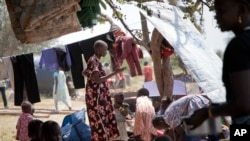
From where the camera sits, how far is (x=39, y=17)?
3.46m

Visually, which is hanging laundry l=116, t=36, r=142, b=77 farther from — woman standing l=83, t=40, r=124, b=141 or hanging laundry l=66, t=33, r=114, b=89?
woman standing l=83, t=40, r=124, b=141

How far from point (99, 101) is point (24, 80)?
2766 millimetres

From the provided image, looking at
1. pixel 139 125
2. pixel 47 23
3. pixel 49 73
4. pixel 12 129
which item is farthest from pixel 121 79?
pixel 47 23

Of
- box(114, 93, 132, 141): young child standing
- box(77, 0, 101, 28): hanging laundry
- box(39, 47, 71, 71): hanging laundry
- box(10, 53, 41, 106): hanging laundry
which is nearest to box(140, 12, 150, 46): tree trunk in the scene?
box(39, 47, 71, 71): hanging laundry

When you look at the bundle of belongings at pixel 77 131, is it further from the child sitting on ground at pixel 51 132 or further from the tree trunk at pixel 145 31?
the tree trunk at pixel 145 31

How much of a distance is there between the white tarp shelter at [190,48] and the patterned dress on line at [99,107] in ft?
3.03

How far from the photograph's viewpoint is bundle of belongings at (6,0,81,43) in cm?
348

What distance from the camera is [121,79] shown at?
2094 cm

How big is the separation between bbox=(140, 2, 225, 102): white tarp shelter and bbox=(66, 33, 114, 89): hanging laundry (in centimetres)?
190

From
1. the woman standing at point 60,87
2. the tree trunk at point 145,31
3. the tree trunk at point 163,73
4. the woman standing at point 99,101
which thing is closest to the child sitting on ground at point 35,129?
the woman standing at point 99,101

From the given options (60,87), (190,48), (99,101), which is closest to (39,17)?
(99,101)

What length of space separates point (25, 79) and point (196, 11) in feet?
10.8

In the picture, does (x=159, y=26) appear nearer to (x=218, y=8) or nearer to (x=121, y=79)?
(x=218, y=8)

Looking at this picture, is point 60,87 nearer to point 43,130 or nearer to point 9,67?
point 9,67
